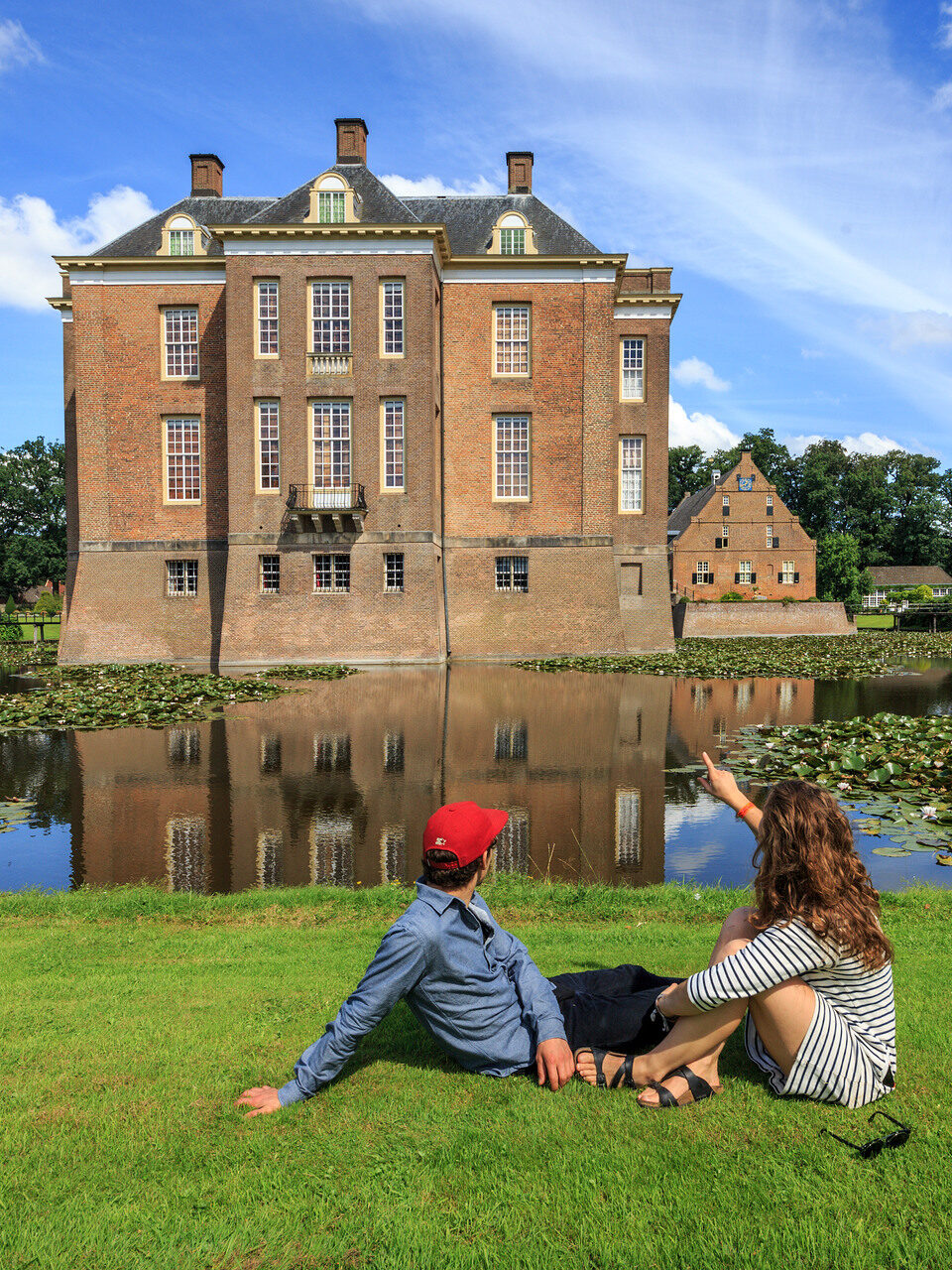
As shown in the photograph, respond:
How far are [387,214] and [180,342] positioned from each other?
8.44m

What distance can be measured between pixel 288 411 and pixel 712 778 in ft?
92.7

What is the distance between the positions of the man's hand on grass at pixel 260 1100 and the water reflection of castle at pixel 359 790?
404 cm

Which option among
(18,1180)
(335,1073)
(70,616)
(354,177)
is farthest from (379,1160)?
(354,177)

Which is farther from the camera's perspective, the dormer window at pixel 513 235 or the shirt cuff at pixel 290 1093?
the dormer window at pixel 513 235

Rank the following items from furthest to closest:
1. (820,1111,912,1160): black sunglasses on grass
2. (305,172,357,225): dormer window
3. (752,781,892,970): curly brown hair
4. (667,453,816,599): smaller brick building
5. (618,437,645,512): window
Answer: (667,453,816,599): smaller brick building → (618,437,645,512): window → (305,172,357,225): dormer window → (752,781,892,970): curly brown hair → (820,1111,912,1160): black sunglasses on grass

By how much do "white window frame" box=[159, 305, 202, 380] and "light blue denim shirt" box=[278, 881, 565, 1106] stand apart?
31.5 m

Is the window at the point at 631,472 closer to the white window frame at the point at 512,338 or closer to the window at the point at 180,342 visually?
the white window frame at the point at 512,338

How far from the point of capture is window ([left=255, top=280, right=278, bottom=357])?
3041 centimetres

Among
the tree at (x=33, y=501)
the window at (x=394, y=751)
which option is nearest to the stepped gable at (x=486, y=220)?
the window at (x=394, y=751)

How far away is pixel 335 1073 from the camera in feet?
12.0

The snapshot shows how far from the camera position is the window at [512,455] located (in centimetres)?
3334

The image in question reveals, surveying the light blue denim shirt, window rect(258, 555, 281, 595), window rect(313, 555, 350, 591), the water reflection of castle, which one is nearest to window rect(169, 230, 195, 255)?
window rect(258, 555, 281, 595)

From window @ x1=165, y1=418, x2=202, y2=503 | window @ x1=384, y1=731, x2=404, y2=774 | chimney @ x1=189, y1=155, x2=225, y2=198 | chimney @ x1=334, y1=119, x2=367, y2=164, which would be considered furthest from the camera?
chimney @ x1=189, y1=155, x2=225, y2=198

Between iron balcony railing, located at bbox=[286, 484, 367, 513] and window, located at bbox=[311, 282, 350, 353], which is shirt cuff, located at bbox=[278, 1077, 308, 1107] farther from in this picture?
window, located at bbox=[311, 282, 350, 353]
